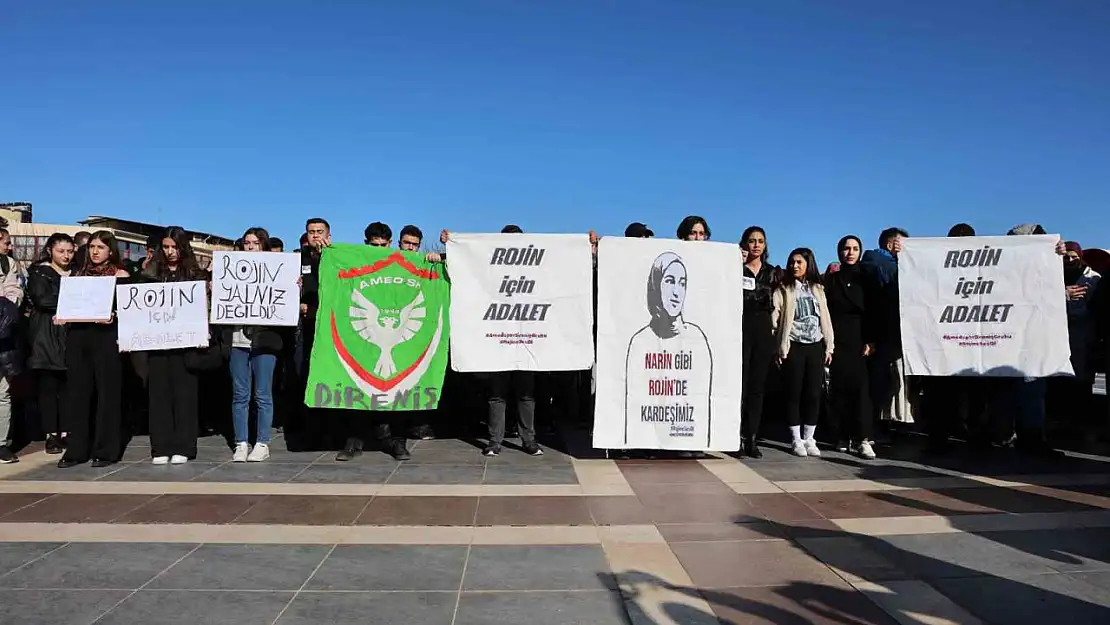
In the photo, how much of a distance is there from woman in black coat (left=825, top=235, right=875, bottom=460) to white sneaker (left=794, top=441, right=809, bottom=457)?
518 millimetres

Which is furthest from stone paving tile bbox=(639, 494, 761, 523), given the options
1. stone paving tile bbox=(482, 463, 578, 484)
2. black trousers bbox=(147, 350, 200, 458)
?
black trousers bbox=(147, 350, 200, 458)

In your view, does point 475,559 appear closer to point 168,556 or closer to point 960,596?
point 168,556

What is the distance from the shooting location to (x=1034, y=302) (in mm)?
6414

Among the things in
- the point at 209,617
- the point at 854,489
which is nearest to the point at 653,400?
the point at 854,489

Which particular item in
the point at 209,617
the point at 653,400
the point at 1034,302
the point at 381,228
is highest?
the point at 381,228

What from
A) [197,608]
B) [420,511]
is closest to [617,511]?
[420,511]

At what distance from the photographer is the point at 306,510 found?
15.9 ft

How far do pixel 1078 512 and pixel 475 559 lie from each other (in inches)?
164

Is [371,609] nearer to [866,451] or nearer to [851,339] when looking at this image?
[866,451]

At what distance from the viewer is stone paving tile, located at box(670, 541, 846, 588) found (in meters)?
3.60

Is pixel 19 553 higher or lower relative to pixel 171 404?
lower

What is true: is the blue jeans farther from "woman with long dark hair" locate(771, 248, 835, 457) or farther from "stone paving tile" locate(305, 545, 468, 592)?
"woman with long dark hair" locate(771, 248, 835, 457)

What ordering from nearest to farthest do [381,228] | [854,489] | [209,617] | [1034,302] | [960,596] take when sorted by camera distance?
[209,617] < [960,596] < [854,489] < [1034,302] < [381,228]

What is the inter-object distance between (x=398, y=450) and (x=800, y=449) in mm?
3914
